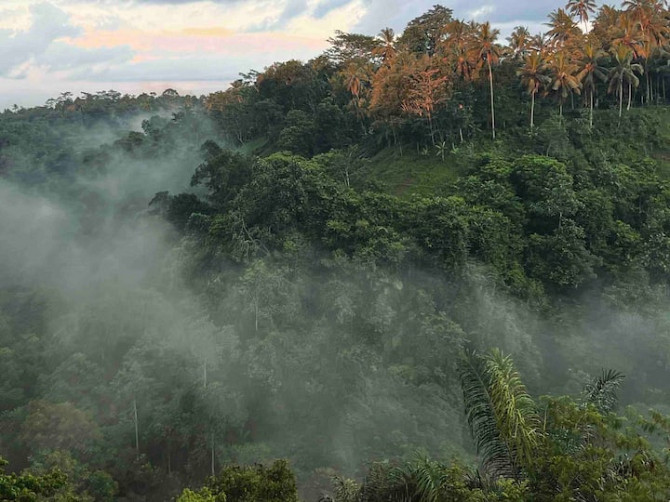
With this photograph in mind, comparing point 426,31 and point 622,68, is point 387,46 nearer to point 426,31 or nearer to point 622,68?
point 426,31

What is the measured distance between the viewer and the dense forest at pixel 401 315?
36.6 feet

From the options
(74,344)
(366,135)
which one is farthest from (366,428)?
(366,135)

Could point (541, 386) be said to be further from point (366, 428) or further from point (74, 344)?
point (74, 344)

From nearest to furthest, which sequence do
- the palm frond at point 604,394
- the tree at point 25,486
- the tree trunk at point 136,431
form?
the tree at point 25,486 < the palm frond at point 604,394 < the tree trunk at point 136,431

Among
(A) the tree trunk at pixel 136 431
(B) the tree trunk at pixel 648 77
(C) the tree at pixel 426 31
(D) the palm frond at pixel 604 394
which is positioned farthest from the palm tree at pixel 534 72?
(A) the tree trunk at pixel 136 431

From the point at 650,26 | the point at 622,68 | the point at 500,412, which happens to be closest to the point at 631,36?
the point at 622,68

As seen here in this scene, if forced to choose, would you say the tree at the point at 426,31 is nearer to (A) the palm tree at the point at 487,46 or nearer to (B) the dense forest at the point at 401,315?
(B) the dense forest at the point at 401,315

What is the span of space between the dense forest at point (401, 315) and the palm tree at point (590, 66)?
0.19m

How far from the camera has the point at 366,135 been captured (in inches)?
1671

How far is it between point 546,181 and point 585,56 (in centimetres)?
1381

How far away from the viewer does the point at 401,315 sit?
2244 centimetres

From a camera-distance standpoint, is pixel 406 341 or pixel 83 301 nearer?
pixel 406 341

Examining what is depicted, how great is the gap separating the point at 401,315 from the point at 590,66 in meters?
24.2

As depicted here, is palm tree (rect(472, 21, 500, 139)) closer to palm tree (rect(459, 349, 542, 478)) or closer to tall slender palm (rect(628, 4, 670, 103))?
tall slender palm (rect(628, 4, 670, 103))
